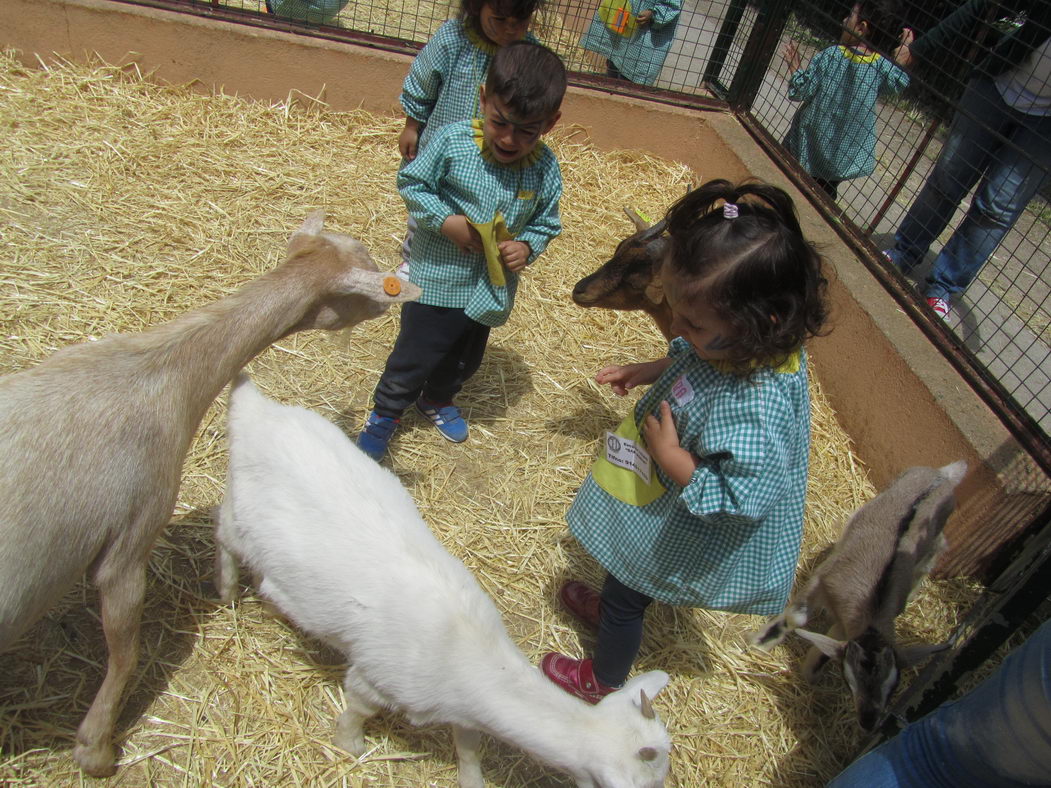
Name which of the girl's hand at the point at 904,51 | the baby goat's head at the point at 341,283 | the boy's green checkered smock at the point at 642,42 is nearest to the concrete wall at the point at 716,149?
the boy's green checkered smock at the point at 642,42

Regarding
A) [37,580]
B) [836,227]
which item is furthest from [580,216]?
[37,580]

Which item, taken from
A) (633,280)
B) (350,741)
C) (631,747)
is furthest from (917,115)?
(350,741)

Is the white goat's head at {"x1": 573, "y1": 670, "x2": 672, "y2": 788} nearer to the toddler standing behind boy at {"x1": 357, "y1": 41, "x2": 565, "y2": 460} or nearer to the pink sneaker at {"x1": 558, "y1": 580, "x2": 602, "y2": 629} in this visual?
the pink sneaker at {"x1": 558, "y1": 580, "x2": 602, "y2": 629}

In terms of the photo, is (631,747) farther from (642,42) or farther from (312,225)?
(642,42)

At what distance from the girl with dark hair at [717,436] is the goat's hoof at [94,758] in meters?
1.63

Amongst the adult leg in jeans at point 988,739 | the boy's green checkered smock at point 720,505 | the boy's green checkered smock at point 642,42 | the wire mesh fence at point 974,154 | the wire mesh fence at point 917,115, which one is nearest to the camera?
the adult leg in jeans at point 988,739

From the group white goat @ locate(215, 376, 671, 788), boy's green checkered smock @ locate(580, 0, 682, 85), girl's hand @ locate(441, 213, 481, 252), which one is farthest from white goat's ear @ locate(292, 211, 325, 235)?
boy's green checkered smock @ locate(580, 0, 682, 85)

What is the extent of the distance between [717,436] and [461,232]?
4.52 ft

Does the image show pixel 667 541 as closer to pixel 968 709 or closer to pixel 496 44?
pixel 968 709

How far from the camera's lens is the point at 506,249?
3.09 meters

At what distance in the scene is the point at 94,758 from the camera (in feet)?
7.71

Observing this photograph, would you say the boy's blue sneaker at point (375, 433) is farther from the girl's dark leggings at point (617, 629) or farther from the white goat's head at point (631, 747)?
the white goat's head at point (631, 747)

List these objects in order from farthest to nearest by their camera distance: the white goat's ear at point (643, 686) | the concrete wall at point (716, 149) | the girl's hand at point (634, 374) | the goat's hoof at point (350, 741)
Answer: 1. the concrete wall at point (716, 149)
2. the girl's hand at point (634, 374)
3. the goat's hoof at point (350, 741)
4. the white goat's ear at point (643, 686)

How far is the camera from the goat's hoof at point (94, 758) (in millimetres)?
2346
